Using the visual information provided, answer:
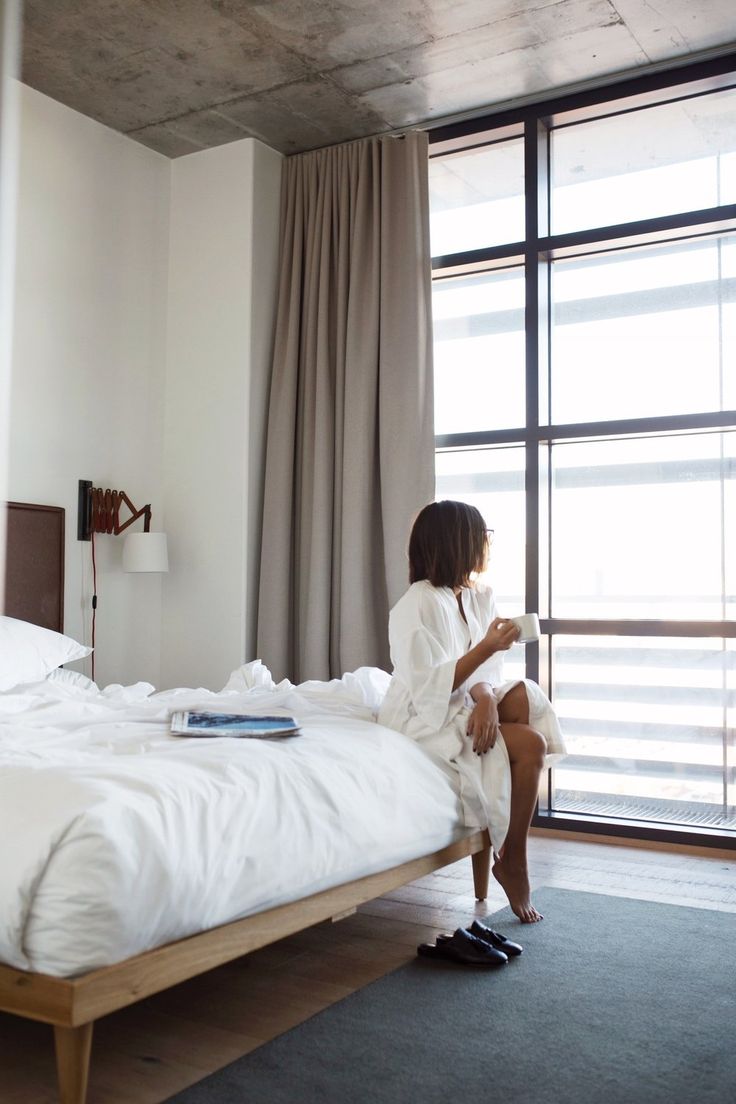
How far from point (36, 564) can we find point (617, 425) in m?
2.32

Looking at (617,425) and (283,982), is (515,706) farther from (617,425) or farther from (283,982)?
(617,425)

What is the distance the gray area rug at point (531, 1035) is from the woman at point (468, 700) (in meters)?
0.30

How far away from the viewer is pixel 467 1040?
1.96 m

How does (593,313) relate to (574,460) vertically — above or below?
above

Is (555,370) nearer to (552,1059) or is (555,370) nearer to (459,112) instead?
(459,112)

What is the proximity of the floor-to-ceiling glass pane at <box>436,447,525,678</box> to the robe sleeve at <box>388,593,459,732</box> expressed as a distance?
155cm

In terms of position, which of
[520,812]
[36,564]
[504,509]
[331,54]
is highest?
[331,54]

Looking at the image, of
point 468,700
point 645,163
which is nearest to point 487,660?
point 468,700

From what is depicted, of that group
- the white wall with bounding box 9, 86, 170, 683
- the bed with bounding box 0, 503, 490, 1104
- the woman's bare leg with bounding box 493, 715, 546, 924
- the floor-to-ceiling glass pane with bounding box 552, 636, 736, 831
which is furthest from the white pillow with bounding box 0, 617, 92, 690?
the floor-to-ceiling glass pane with bounding box 552, 636, 736, 831

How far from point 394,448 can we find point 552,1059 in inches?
111

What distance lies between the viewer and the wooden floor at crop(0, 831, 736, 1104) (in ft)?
5.93

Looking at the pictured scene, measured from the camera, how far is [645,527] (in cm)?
412

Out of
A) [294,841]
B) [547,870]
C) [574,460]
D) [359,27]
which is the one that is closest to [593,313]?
Answer: [574,460]

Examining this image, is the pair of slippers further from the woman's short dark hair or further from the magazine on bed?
the woman's short dark hair
